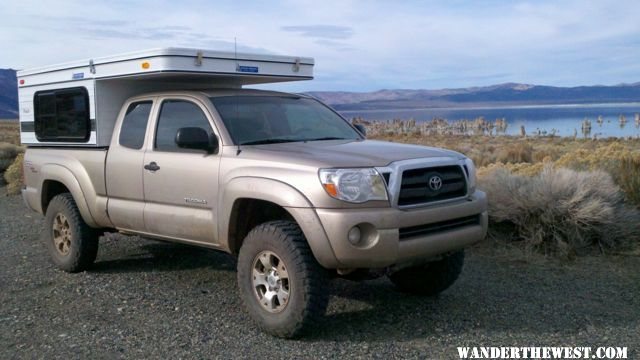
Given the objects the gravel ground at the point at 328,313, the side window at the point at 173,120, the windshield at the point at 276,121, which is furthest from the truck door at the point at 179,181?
the gravel ground at the point at 328,313

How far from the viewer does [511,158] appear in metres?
18.8

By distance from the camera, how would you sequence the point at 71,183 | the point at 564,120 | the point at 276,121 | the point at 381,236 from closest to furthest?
the point at 381,236
the point at 276,121
the point at 71,183
the point at 564,120

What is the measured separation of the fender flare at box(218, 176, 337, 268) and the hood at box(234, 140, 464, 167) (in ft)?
0.74

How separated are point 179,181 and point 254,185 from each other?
1.02m

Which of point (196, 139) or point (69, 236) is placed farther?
point (69, 236)

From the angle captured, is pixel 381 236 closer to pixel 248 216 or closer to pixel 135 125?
pixel 248 216

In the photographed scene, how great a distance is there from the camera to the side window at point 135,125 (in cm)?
646

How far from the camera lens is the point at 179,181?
580 cm

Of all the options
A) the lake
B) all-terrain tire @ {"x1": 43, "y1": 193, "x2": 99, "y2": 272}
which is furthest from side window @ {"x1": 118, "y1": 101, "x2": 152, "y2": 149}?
the lake

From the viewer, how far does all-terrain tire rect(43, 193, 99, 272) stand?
7098mm

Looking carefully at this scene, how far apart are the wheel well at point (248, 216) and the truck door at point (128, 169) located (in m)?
1.24

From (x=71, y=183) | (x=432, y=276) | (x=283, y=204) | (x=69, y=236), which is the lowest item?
(x=432, y=276)

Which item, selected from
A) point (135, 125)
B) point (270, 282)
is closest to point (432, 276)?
point (270, 282)

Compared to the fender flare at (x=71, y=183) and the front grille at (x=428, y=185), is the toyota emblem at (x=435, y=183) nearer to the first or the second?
the front grille at (x=428, y=185)
